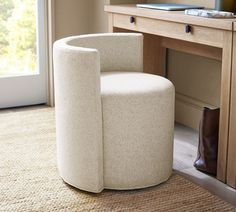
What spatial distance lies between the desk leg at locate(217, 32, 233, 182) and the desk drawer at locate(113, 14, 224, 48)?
0.17ft

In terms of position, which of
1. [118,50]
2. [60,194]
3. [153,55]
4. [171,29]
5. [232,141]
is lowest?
[60,194]

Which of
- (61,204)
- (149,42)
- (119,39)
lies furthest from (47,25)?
(61,204)

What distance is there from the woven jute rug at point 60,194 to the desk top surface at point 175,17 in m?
0.75

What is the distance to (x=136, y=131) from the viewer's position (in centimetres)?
228

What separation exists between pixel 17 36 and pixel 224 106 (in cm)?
186

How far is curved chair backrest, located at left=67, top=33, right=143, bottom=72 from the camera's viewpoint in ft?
8.77

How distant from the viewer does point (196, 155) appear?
2.84 m

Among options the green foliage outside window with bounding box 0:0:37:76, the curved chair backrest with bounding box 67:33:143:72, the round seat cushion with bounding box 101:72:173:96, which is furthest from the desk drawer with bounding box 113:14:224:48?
the green foliage outside window with bounding box 0:0:37:76

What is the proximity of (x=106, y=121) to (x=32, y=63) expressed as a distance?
168 centimetres

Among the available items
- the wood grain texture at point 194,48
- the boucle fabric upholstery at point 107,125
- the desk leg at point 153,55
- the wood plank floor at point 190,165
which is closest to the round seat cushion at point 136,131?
the boucle fabric upholstery at point 107,125

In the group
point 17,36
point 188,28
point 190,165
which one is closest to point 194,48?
point 188,28

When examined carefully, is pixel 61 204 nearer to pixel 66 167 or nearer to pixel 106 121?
pixel 66 167

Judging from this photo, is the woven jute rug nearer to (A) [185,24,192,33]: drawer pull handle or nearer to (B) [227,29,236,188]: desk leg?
(B) [227,29,236,188]: desk leg

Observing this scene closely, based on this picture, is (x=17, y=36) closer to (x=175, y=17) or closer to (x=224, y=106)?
(x=175, y=17)
